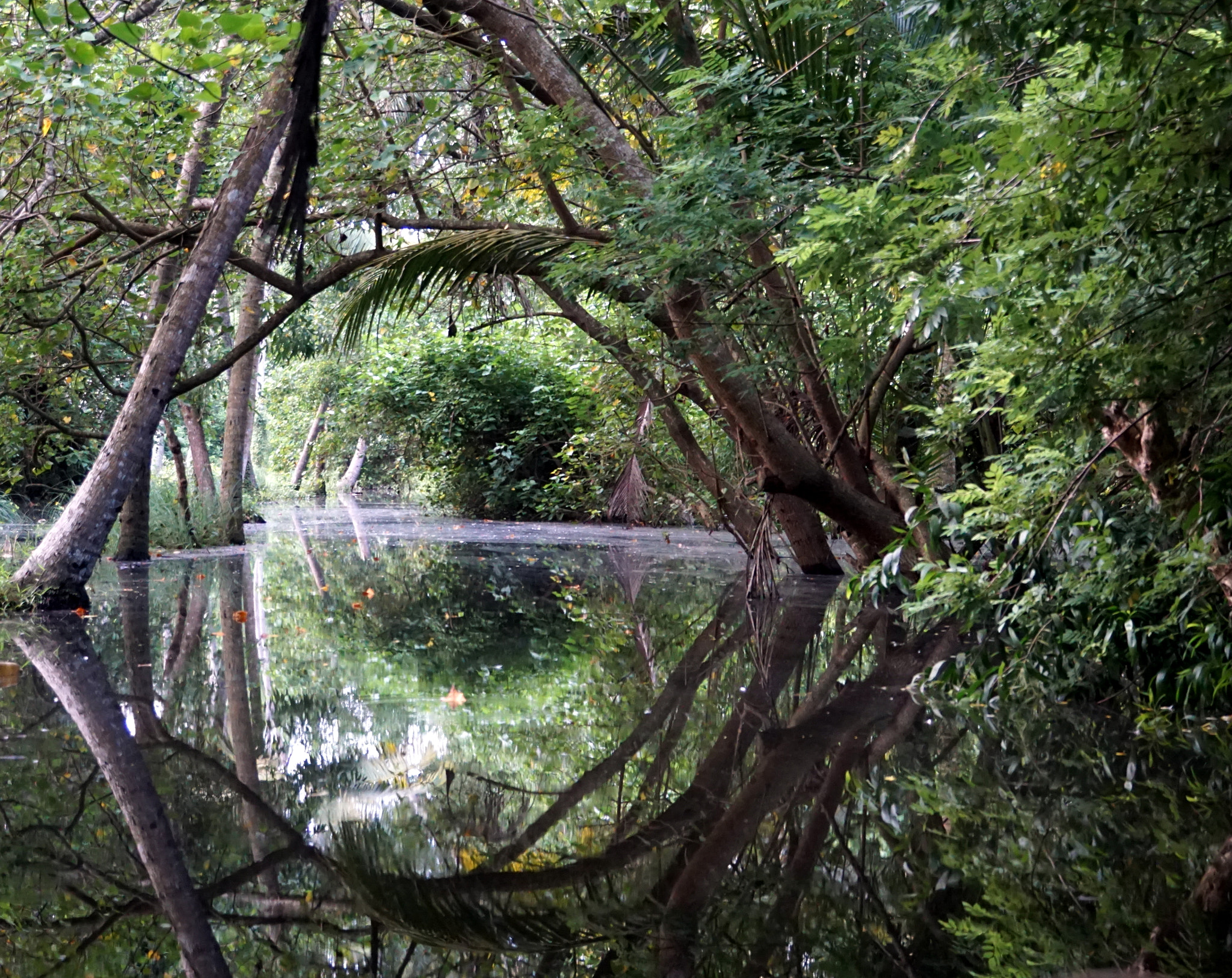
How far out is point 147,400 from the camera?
6.28 metres

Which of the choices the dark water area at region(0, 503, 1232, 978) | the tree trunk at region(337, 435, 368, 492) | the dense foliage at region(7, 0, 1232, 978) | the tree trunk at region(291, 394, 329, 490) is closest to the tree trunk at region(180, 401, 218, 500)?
the dense foliage at region(7, 0, 1232, 978)

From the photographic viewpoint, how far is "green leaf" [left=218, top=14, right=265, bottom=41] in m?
3.78

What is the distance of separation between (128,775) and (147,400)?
3785 millimetres

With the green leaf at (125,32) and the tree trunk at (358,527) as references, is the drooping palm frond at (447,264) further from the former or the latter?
the tree trunk at (358,527)

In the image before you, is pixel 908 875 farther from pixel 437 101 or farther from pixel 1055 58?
pixel 437 101

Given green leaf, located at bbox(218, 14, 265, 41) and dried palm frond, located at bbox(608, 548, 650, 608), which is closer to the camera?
green leaf, located at bbox(218, 14, 265, 41)

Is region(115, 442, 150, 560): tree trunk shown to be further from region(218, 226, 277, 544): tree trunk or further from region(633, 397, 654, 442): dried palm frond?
region(633, 397, 654, 442): dried palm frond

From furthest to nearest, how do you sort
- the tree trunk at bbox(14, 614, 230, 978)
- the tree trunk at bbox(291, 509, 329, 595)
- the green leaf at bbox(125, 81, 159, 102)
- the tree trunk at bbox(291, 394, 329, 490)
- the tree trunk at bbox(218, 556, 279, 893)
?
the tree trunk at bbox(291, 394, 329, 490) < the tree trunk at bbox(291, 509, 329, 595) < the green leaf at bbox(125, 81, 159, 102) < the tree trunk at bbox(218, 556, 279, 893) < the tree trunk at bbox(14, 614, 230, 978)

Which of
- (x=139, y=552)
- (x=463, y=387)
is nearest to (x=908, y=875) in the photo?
(x=139, y=552)

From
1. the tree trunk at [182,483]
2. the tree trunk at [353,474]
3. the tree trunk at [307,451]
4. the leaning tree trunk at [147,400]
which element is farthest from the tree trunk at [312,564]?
the tree trunk at [353,474]

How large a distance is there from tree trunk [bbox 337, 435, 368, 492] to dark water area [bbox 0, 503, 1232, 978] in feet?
64.3

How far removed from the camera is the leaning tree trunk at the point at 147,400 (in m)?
6.16

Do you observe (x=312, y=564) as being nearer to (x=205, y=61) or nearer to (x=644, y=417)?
(x=644, y=417)

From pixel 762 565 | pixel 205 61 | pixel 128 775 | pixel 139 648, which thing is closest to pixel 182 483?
pixel 139 648
